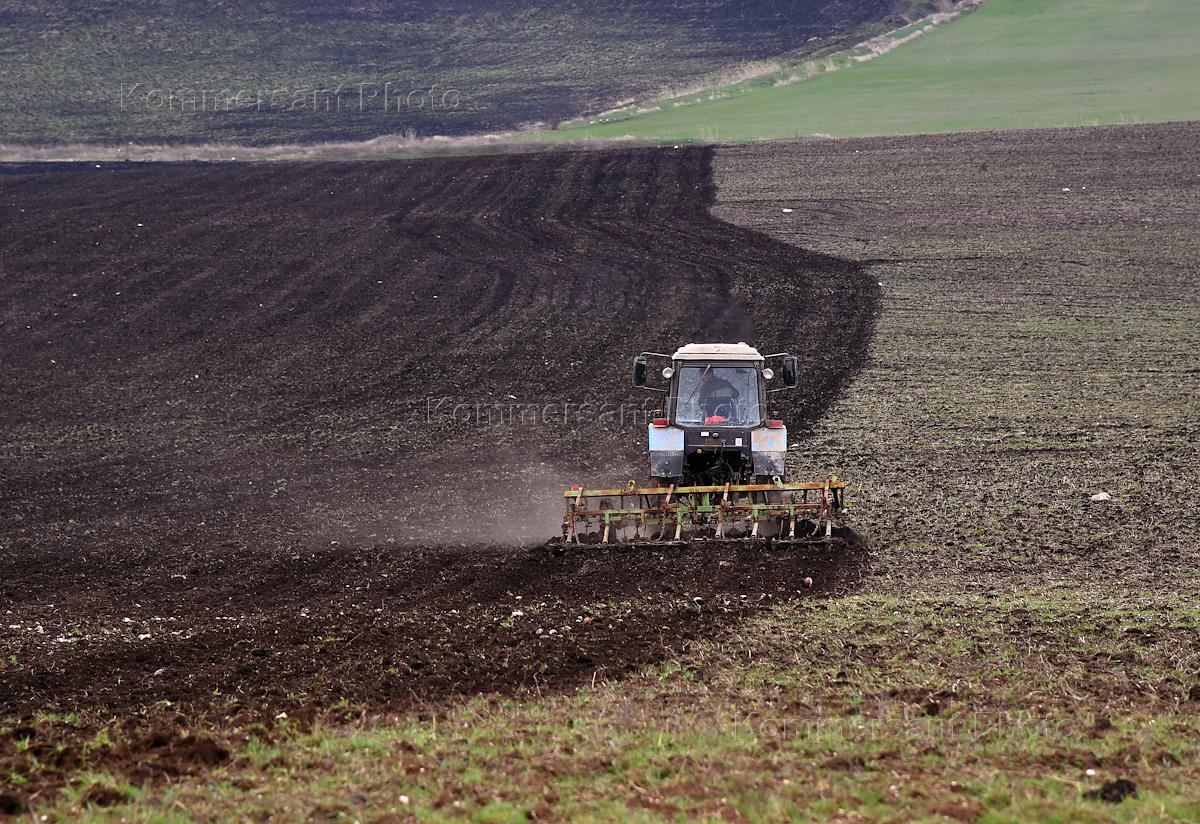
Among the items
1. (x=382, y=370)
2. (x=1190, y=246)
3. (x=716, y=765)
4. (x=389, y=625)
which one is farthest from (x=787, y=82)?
(x=716, y=765)

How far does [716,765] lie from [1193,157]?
33543 mm

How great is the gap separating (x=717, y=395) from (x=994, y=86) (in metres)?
36.9

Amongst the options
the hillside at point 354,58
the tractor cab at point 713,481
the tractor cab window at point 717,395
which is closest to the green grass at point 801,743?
the tractor cab at point 713,481

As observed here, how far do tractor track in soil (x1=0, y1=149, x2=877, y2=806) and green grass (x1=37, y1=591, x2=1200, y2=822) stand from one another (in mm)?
1093

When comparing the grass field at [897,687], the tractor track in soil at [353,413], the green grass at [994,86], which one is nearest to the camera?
the grass field at [897,687]

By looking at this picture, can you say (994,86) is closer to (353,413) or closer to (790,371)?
(353,413)

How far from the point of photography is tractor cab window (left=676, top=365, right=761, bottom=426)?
16031 millimetres

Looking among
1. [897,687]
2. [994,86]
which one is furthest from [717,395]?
[994,86]

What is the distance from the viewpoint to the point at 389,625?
39.0 feet

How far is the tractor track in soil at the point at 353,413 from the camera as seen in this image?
37.2ft

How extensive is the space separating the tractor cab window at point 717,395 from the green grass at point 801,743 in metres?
4.95

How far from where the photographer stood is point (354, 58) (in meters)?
56.2

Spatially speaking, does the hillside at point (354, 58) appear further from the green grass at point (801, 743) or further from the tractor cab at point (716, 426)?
the green grass at point (801, 743)

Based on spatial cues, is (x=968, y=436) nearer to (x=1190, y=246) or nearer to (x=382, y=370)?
(x=382, y=370)
